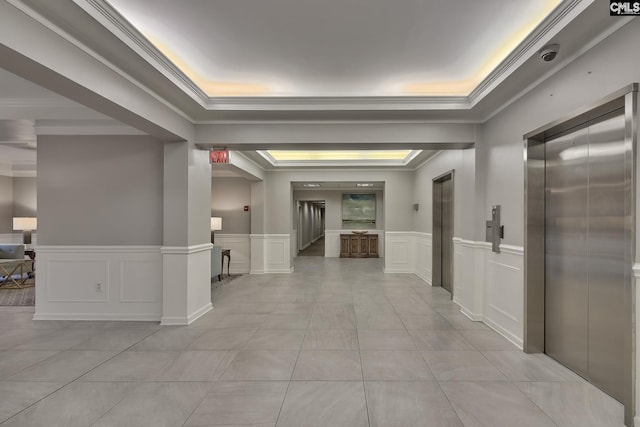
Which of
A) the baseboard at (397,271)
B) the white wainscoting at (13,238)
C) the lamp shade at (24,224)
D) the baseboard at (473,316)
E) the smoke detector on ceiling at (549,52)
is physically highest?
the smoke detector on ceiling at (549,52)

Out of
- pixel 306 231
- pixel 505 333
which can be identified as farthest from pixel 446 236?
pixel 306 231

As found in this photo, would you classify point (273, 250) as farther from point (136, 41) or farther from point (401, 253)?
point (136, 41)

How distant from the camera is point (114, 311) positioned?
454 centimetres

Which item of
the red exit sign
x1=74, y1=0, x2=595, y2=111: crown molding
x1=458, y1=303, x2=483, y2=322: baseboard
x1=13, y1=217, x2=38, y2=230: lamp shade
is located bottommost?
x1=458, y1=303, x2=483, y2=322: baseboard

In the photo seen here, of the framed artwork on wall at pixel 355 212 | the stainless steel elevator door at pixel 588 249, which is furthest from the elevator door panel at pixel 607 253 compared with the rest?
the framed artwork on wall at pixel 355 212

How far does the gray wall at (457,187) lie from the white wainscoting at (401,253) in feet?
2.83

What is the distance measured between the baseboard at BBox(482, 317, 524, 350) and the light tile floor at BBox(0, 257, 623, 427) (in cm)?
9

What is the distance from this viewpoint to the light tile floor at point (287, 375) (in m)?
2.30

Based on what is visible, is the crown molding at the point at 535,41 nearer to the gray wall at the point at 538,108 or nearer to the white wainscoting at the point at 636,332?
the gray wall at the point at 538,108

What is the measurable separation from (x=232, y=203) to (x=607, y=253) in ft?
26.0

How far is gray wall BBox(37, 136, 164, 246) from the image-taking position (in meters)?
4.58

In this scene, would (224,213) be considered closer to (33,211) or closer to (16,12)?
(33,211)

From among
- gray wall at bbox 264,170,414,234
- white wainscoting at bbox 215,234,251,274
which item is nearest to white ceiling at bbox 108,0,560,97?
gray wall at bbox 264,170,414,234

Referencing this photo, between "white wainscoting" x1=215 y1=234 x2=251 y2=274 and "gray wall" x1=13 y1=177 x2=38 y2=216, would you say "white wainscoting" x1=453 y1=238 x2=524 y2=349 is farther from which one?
"gray wall" x1=13 y1=177 x2=38 y2=216
